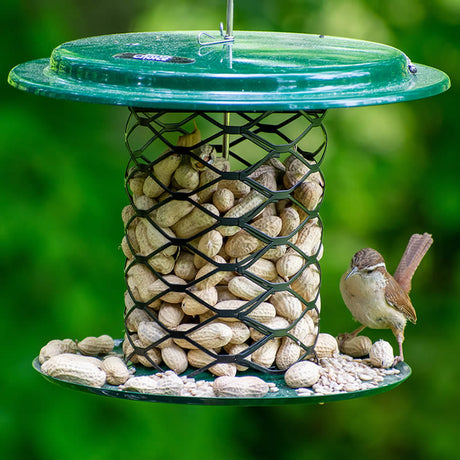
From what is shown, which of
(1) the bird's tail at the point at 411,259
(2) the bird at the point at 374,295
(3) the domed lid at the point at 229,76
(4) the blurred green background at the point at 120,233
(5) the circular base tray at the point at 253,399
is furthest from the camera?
(4) the blurred green background at the point at 120,233

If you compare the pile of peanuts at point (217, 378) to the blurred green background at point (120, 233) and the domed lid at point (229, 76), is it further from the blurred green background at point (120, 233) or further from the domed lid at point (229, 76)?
the blurred green background at point (120, 233)

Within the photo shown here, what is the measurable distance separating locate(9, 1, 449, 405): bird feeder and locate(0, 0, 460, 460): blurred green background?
1489 mm

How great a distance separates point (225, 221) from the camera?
194 centimetres

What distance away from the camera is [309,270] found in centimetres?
211

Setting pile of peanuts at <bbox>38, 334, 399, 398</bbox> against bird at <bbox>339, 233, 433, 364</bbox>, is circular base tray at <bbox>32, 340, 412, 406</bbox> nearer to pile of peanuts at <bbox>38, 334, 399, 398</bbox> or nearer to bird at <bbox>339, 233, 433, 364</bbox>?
pile of peanuts at <bbox>38, 334, 399, 398</bbox>

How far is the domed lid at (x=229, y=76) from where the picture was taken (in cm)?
159

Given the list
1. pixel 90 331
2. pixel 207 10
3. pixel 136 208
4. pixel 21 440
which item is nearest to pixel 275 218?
pixel 136 208

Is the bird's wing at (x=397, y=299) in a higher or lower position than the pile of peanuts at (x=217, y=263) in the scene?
lower

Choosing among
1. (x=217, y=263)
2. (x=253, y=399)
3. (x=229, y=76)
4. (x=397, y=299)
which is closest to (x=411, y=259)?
(x=397, y=299)

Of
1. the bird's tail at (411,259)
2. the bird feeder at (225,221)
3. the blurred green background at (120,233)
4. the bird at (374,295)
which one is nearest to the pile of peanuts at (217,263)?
the bird feeder at (225,221)

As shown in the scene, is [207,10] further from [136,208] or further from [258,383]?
[258,383]

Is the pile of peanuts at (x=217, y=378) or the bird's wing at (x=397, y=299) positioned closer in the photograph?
the pile of peanuts at (x=217, y=378)

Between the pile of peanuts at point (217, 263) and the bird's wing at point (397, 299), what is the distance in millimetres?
294

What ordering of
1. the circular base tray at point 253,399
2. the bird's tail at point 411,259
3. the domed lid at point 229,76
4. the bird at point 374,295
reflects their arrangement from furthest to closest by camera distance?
the bird's tail at point 411,259 < the bird at point 374,295 < the circular base tray at point 253,399 < the domed lid at point 229,76
